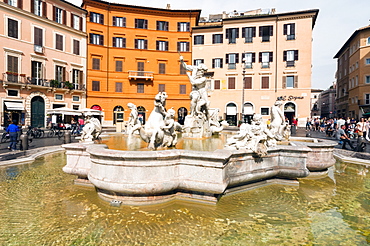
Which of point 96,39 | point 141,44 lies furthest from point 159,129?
point 96,39

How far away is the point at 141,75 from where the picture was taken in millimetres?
33938

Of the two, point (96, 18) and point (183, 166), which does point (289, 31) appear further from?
point (183, 166)

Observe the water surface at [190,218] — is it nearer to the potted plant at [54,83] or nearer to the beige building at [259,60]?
the potted plant at [54,83]

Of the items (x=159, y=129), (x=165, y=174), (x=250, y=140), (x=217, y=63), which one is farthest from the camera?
(x=217, y=63)

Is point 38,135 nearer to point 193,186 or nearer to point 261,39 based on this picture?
point 193,186

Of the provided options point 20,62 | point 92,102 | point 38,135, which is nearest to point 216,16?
point 92,102

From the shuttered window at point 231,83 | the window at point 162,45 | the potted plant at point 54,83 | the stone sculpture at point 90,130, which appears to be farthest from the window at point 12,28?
the shuttered window at point 231,83

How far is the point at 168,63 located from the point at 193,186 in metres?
32.3

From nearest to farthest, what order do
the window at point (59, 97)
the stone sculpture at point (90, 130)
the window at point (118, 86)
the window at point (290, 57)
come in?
the stone sculpture at point (90, 130), the window at point (59, 97), the window at point (290, 57), the window at point (118, 86)

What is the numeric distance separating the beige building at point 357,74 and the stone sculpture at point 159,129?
3445 centimetres

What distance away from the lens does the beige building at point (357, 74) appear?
3469 centimetres

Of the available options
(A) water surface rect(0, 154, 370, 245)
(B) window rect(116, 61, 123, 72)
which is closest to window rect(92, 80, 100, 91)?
(B) window rect(116, 61, 123, 72)

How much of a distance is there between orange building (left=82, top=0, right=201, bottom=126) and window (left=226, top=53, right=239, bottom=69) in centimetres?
601

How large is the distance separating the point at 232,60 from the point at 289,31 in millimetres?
8488
